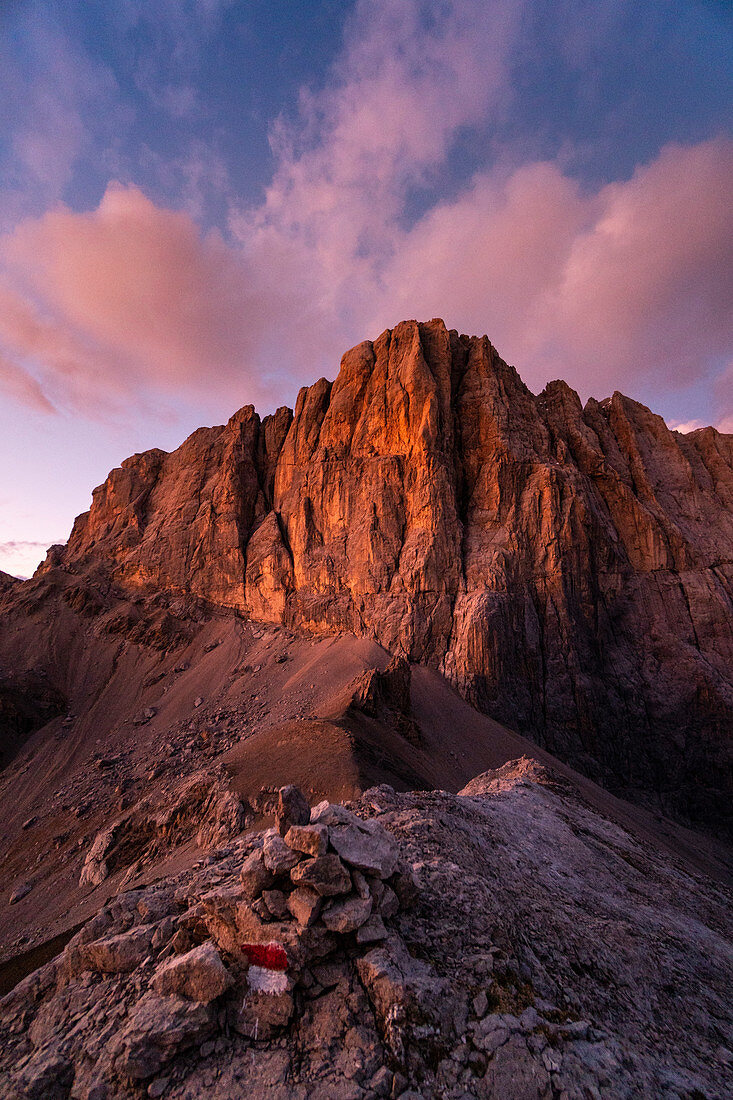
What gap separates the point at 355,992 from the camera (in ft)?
14.4

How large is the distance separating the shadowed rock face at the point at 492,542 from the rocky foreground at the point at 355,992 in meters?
25.0

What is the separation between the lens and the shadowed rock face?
32781 millimetres

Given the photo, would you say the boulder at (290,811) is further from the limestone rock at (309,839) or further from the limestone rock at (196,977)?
the limestone rock at (196,977)

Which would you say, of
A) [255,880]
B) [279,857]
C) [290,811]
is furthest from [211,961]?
[290,811]

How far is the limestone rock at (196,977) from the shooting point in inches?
169

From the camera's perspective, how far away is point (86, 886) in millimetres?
16891

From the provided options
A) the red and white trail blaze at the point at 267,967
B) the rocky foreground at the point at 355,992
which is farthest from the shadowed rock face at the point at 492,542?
the red and white trail blaze at the point at 267,967

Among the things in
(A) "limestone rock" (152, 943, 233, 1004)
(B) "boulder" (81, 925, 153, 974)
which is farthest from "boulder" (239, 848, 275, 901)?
(B) "boulder" (81, 925, 153, 974)

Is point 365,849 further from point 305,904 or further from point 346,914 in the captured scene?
point 305,904

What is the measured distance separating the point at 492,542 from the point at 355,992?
33.4 metres

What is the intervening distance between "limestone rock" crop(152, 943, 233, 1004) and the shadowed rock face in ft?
89.7

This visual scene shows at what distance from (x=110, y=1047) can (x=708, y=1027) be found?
21.4ft

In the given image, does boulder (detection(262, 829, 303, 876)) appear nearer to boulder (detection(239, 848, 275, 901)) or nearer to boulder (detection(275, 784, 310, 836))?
boulder (detection(239, 848, 275, 901))

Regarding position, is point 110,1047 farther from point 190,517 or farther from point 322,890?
point 190,517
